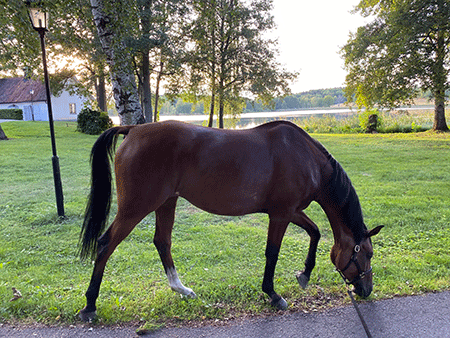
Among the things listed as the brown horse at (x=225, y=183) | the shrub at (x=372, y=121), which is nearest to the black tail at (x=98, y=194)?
the brown horse at (x=225, y=183)

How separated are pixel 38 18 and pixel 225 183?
4.56 metres

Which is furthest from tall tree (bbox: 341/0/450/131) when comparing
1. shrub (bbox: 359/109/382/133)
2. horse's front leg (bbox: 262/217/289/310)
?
horse's front leg (bbox: 262/217/289/310)

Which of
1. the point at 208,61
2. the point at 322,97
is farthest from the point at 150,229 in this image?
the point at 322,97

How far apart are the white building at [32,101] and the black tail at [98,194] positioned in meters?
36.0

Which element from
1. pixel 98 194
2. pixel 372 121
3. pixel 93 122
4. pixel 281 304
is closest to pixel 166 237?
pixel 98 194

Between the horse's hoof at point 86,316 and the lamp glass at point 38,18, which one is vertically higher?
the lamp glass at point 38,18

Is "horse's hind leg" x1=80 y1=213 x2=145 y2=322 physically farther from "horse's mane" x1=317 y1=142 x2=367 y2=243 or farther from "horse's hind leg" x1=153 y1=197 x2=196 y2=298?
"horse's mane" x1=317 y1=142 x2=367 y2=243

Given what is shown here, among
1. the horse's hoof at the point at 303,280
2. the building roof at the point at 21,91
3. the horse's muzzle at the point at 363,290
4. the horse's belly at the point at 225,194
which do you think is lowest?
the horse's hoof at the point at 303,280

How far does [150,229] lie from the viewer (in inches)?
196

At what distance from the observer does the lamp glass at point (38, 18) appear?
4.75 m

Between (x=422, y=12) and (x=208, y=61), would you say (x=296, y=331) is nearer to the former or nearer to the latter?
(x=422, y=12)

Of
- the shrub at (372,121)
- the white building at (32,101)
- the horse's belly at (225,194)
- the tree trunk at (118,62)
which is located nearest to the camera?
the horse's belly at (225,194)

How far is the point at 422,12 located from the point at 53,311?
1718 centimetres

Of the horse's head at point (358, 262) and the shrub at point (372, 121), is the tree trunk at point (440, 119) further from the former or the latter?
the horse's head at point (358, 262)
